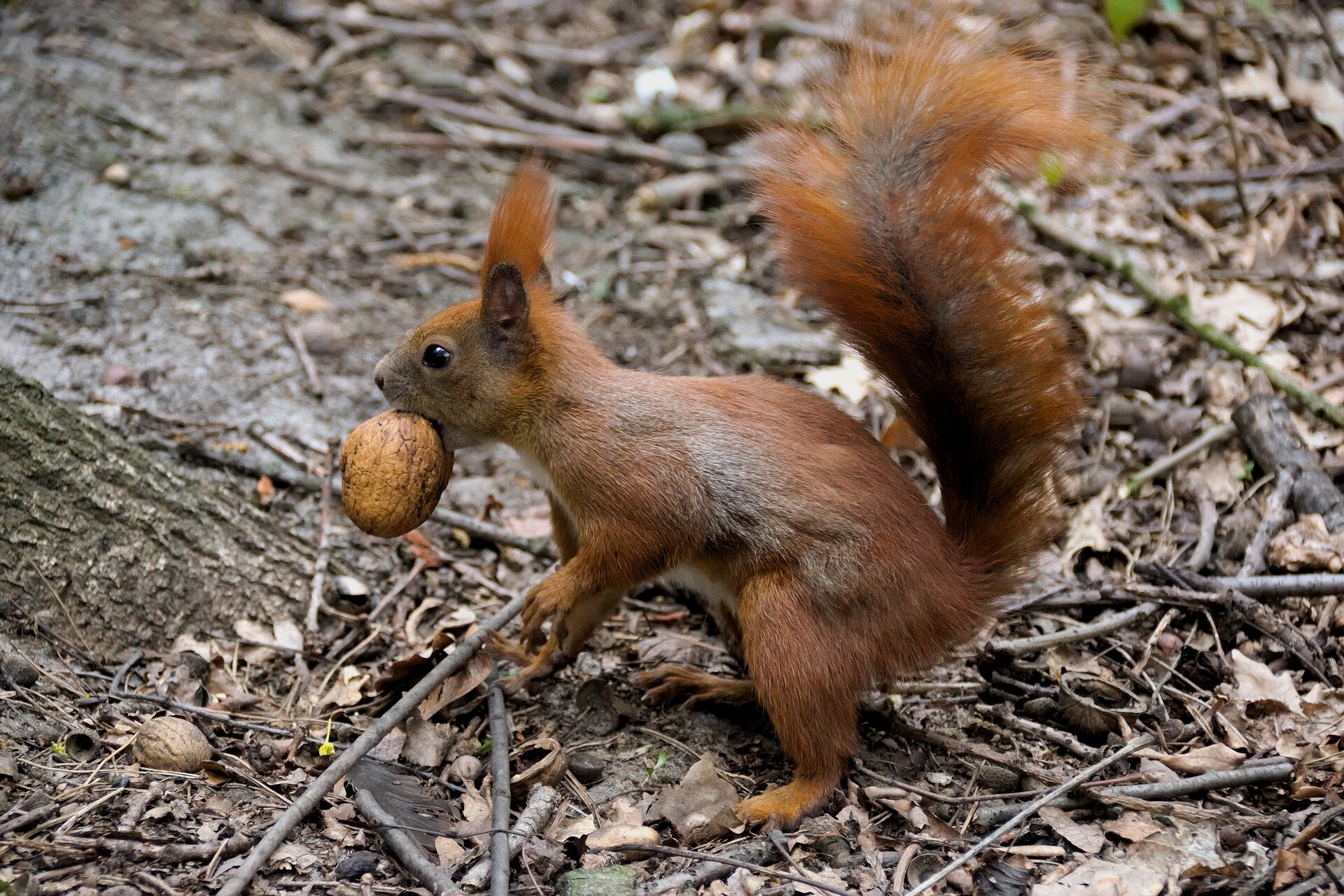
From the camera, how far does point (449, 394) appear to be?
9.35ft

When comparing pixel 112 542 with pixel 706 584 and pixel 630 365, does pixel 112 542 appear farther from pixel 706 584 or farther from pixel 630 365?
pixel 630 365

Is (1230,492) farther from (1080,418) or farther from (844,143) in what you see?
(844,143)

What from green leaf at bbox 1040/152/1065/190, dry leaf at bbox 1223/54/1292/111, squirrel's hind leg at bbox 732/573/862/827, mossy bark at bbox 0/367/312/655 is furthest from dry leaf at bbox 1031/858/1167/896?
dry leaf at bbox 1223/54/1292/111

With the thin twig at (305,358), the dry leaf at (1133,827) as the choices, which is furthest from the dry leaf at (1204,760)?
the thin twig at (305,358)

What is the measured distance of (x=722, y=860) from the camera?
2320 mm

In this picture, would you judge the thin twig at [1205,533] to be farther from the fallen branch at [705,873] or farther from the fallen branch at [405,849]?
the fallen branch at [405,849]

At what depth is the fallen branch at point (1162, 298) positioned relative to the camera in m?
3.49

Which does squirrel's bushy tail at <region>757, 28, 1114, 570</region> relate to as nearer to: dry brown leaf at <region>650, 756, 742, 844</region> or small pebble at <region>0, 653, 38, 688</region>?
dry brown leaf at <region>650, 756, 742, 844</region>

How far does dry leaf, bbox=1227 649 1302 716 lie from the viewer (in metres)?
2.69

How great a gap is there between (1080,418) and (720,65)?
158 inches

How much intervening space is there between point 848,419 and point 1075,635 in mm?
814

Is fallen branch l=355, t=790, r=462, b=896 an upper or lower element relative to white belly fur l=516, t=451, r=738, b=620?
lower

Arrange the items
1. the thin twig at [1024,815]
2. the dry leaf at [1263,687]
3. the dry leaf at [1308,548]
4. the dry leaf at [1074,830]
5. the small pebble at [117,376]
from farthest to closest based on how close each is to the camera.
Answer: the small pebble at [117,376]
the dry leaf at [1308,548]
the dry leaf at [1263,687]
the dry leaf at [1074,830]
the thin twig at [1024,815]

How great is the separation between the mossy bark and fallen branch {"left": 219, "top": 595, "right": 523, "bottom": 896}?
1.81 feet
